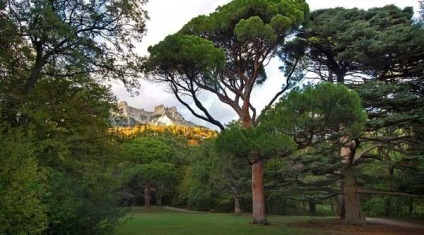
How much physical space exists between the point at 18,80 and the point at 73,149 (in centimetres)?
284

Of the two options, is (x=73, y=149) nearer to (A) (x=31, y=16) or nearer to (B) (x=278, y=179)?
(A) (x=31, y=16)

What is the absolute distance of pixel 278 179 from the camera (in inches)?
→ 787

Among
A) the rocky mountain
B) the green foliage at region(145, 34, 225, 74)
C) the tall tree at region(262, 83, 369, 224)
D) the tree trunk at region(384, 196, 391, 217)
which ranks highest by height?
the rocky mountain

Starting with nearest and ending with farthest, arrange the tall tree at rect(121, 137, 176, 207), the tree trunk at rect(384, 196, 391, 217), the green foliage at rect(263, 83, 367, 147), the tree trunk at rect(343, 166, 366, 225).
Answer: the green foliage at rect(263, 83, 367, 147)
the tree trunk at rect(343, 166, 366, 225)
the tree trunk at rect(384, 196, 391, 217)
the tall tree at rect(121, 137, 176, 207)

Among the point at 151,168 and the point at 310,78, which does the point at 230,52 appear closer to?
the point at 310,78

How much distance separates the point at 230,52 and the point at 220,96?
2122 millimetres

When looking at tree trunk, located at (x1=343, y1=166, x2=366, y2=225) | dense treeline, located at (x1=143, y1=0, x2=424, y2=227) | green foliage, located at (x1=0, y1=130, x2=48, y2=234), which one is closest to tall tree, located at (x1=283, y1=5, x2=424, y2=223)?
dense treeline, located at (x1=143, y1=0, x2=424, y2=227)

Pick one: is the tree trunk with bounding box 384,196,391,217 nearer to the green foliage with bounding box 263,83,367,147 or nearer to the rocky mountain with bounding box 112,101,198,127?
the green foliage with bounding box 263,83,367,147

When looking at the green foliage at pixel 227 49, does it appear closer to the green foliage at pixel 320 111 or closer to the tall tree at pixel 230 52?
the tall tree at pixel 230 52

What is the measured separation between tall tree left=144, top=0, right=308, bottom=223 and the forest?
59 mm

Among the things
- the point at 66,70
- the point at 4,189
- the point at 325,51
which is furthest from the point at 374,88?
the point at 4,189

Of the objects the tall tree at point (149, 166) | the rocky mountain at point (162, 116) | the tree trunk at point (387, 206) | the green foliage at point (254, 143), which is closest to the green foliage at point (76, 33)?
the green foliage at point (254, 143)

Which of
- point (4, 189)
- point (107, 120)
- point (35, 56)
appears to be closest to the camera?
point (4, 189)

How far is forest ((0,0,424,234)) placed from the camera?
1024cm
